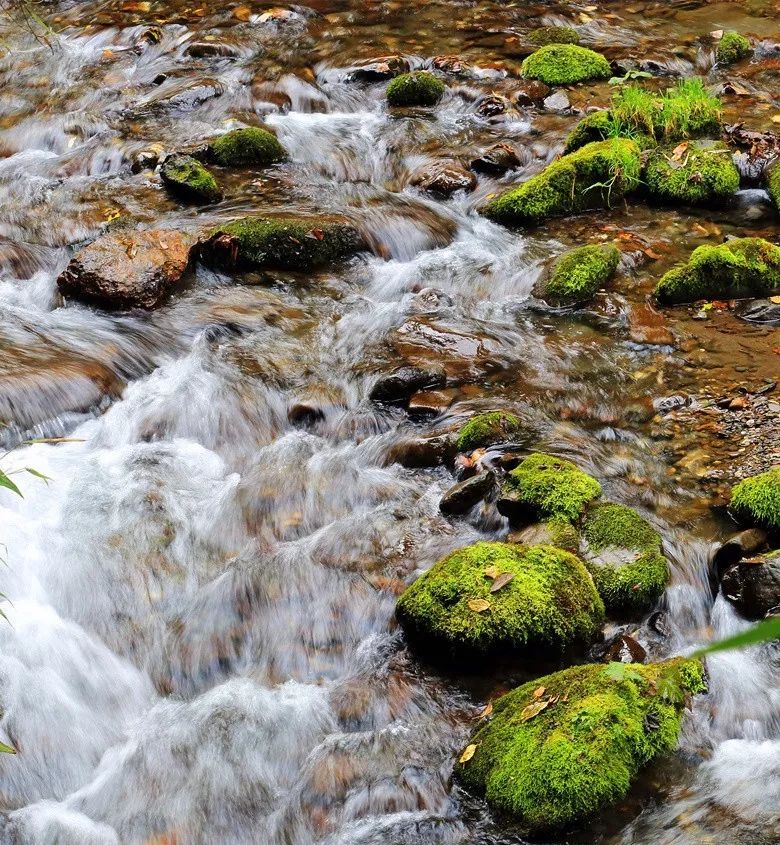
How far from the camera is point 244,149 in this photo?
30.0ft

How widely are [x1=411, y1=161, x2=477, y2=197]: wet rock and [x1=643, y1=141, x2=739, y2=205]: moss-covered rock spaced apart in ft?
5.71

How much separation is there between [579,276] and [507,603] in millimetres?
3630

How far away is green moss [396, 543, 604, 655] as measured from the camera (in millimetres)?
4043

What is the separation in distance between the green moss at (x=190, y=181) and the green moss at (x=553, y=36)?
214 inches

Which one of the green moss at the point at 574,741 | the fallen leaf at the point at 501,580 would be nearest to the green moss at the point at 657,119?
the fallen leaf at the point at 501,580

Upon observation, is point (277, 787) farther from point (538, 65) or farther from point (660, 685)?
point (538, 65)

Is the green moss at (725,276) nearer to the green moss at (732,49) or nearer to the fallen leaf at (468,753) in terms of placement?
the fallen leaf at (468,753)

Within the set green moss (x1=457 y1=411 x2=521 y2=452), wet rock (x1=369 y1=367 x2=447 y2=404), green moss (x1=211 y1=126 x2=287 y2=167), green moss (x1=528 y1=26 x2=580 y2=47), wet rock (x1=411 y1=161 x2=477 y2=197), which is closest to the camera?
green moss (x1=457 y1=411 x2=521 y2=452)

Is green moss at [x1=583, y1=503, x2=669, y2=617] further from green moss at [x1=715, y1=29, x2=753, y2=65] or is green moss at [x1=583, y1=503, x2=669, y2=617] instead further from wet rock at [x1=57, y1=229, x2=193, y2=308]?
green moss at [x1=715, y1=29, x2=753, y2=65]

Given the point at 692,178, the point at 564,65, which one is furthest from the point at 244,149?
the point at 692,178

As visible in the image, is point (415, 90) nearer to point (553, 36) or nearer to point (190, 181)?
point (553, 36)

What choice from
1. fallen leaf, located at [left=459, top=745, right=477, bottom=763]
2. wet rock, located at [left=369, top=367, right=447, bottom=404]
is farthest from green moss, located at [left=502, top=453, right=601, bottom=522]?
fallen leaf, located at [left=459, top=745, right=477, bottom=763]

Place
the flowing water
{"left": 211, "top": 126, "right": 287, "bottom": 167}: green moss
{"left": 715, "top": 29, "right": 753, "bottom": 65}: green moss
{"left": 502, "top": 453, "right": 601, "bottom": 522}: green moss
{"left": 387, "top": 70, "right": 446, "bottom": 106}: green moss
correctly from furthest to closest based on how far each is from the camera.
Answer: {"left": 715, "top": 29, "right": 753, "bottom": 65}: green moss < {"left": 387, "top": 70, "right": 446, "bottom": 106}: green moss < {"left": 211, "top": 126, "right": 287, "bottom": 167}: green moss < {"left": 502, "top": 453, "right": 601, "bottom": 522}: green moss < the flowing water

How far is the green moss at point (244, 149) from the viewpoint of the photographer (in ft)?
29.9
